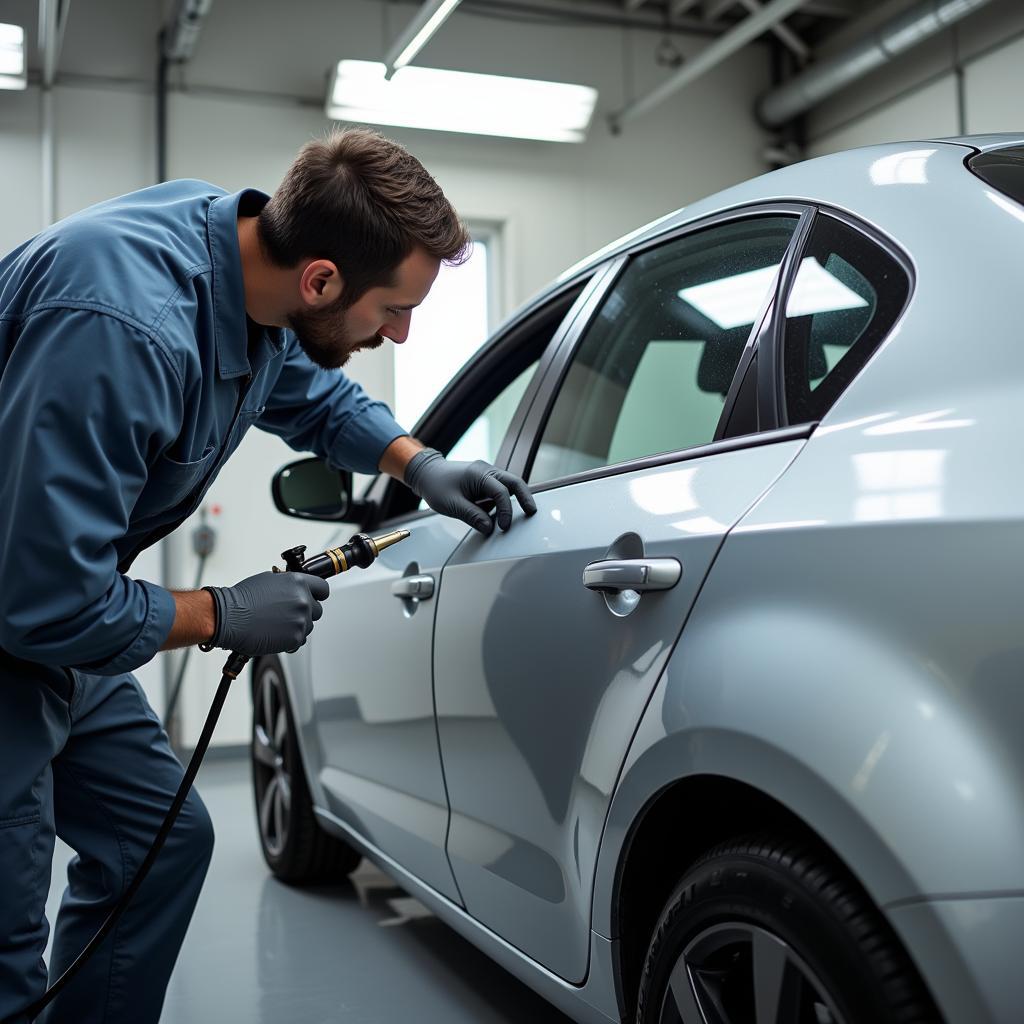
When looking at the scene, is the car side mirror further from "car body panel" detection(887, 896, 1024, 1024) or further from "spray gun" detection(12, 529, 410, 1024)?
"car body panel" detection(887, 896, 1024, 1024)

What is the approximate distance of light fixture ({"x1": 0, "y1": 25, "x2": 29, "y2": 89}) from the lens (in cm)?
489

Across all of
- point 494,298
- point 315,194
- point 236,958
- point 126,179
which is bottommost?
point 236,958

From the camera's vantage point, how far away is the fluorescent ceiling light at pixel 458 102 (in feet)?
18.0

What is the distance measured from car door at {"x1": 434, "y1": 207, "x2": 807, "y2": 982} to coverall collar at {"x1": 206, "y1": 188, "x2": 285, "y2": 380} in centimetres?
49

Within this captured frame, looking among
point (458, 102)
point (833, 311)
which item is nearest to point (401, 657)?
point (833, 311)

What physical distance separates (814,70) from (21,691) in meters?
6.04

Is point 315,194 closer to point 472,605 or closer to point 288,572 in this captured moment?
point 288,572

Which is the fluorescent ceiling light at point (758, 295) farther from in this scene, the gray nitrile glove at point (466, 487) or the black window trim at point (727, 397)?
the gray nitrile glove at point (466, 487)

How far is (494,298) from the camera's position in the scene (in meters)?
6.40

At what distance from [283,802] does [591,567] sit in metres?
1.90

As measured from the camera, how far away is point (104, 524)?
49.9 inches

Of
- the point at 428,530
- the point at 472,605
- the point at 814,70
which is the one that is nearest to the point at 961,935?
the point at 472,605

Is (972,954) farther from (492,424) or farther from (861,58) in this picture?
(861,58)

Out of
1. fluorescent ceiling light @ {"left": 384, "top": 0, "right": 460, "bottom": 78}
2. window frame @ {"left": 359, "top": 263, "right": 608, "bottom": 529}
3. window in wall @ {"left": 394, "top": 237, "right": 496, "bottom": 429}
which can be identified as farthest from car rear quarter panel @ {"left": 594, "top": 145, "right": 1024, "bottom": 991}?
window in wall @ {"left": 394, "top": 237, "right": 496, "bottom": 429}
